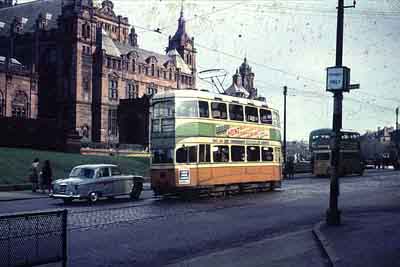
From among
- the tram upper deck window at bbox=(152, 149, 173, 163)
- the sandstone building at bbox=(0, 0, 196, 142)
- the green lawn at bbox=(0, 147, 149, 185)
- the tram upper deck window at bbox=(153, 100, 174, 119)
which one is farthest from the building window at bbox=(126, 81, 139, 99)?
the tram upper deck window at bbox=(152, 149, 173, 163)

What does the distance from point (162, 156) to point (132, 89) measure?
57.8m

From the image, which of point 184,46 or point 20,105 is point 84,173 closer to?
point 20,105

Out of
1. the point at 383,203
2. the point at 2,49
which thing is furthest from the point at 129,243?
the point at 2,49

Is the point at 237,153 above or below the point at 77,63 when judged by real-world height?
below

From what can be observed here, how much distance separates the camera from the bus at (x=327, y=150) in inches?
1841

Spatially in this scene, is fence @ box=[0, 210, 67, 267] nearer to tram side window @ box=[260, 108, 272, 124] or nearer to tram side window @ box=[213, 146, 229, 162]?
tram side window @ box=[213, 146, 229, 162]

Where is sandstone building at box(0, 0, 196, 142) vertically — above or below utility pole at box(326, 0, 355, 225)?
above

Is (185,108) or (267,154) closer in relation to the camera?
(185,108)

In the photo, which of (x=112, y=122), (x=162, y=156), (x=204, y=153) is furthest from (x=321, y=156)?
(x=112, y=122)

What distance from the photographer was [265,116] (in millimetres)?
28734

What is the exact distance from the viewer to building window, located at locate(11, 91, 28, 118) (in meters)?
65.0

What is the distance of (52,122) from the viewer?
47.9m

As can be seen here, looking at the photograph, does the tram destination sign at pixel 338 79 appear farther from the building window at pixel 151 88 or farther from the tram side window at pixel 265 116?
the building window at pixel 151 88

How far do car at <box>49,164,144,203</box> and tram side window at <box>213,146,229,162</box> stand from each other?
3.83 m
